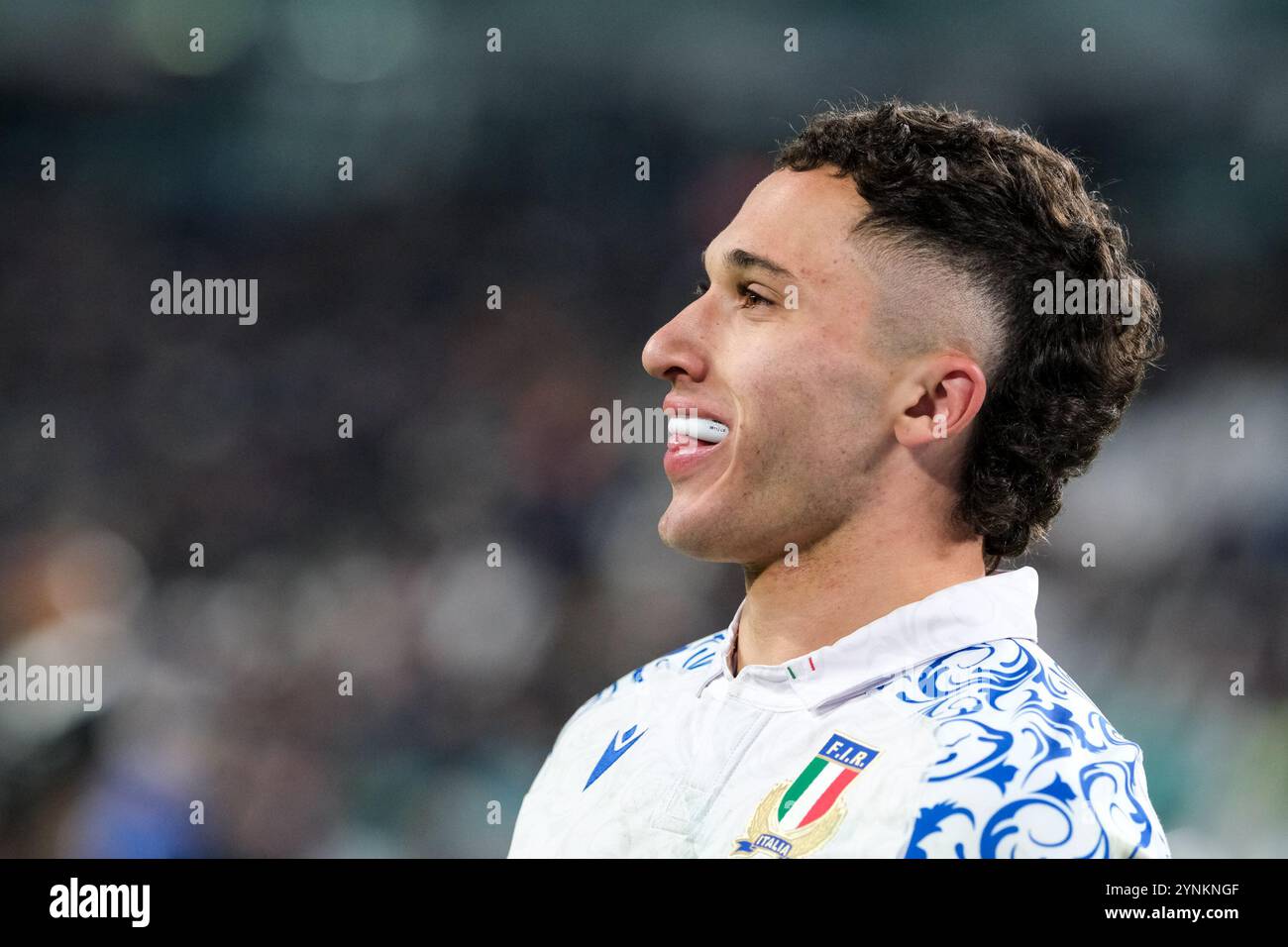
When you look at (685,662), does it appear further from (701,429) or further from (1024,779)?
(1024,779)

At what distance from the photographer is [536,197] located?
231 inches

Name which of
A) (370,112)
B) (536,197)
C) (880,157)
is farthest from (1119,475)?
(370,112)

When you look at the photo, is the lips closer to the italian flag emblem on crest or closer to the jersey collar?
the jersey collar

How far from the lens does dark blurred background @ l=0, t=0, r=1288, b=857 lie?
16.5 feet

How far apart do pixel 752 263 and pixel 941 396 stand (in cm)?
43

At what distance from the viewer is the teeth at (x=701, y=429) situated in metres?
2.29

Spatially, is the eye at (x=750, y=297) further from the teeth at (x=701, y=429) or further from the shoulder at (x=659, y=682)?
the shoulder at (x=659, y=682)

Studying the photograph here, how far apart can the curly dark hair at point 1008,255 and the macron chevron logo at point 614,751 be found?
784 mm

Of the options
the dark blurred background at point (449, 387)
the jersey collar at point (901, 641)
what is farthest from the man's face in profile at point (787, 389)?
the dark blurred background at point (449, 387)

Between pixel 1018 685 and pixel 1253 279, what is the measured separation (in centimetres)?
423

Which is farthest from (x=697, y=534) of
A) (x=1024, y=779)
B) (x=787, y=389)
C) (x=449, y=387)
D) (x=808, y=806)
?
(x=449, y=387)

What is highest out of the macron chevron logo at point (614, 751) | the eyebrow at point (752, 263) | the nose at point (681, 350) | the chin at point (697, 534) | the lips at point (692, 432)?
the eyebrow at point (752, 263)

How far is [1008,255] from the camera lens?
2.27 metres

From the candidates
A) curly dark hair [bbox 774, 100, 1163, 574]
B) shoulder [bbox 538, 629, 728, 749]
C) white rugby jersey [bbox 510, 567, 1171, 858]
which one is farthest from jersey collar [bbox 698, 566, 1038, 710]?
shoulder [bbox 538, 629, 728, 749]
